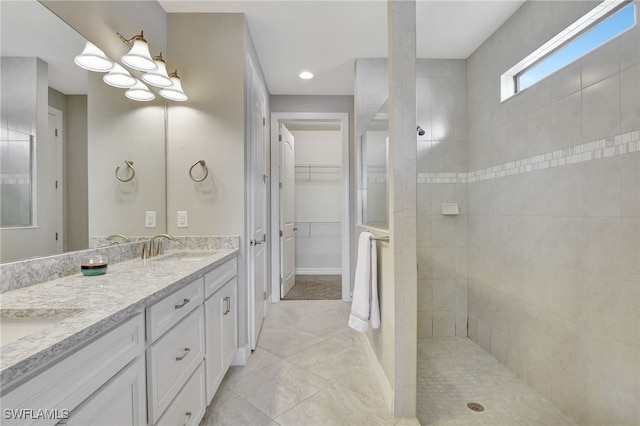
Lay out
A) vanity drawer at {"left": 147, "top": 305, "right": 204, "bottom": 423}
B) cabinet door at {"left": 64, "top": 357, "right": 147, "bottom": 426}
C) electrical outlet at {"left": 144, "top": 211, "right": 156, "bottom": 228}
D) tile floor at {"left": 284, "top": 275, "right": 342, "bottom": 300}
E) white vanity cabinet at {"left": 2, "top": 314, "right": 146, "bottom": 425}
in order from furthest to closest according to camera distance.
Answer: tile floor at {"left": 284, "top": 275, "right": 342, "bottom": 300}, electrical outlet at {"left": 144, "top": 211, "right": 156, "bottom": 228}, vanity drawer at {"left": 147, "top": 305, "right": 204, "bottom": 423}, cabinet door at {"left": 64, "top": 357, "right": 147, "bottom": 426}, white vanity cabinet at {"left": 2, "top": 314, "right": 146, "bottom": 425}

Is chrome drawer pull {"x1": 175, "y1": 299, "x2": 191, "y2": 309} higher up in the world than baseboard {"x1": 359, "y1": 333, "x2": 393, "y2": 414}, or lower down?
higher up

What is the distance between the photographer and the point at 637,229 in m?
1.27

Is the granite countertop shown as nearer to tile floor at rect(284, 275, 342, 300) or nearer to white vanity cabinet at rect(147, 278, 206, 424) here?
white vanity cabinet at rect(147, 278, 206, 424)

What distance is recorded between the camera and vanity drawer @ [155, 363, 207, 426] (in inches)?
45.3

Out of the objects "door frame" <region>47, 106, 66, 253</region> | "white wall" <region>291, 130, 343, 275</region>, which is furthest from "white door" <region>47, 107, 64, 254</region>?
"white wall" <region>291, 130, 343, 275</region>

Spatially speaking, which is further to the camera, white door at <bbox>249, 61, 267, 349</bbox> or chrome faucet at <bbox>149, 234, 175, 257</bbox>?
white door at <bbox>249, 61, 267, 349</bbox>

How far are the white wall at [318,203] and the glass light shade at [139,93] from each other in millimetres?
3286

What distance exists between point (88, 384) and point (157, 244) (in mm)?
1362

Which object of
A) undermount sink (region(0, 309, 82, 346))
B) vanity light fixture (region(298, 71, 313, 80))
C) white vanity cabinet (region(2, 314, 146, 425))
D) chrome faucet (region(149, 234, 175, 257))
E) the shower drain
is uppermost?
vanity light fixture (region(298, 71, 313, 80))

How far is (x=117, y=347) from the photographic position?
846 millimetres

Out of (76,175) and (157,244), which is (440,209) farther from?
(76,175)

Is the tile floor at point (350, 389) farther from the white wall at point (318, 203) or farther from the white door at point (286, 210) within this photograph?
the white wall at point (318, 203)

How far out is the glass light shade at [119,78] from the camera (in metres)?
1.64

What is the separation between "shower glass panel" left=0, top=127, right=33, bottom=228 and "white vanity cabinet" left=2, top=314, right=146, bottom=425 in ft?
2.18
